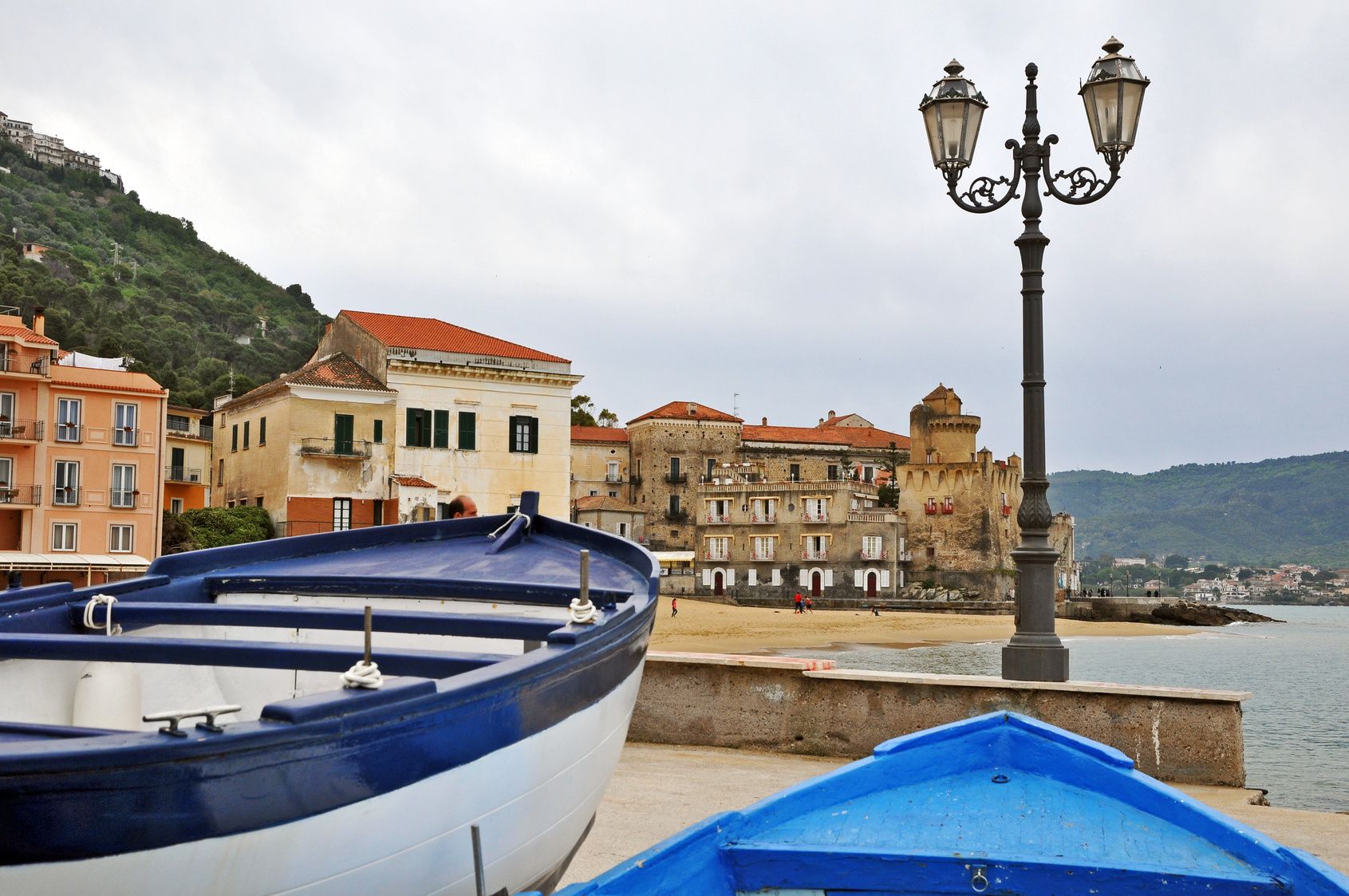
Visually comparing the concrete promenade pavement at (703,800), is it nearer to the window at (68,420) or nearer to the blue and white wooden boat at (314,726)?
the blue and white wooden boat at (314,726)

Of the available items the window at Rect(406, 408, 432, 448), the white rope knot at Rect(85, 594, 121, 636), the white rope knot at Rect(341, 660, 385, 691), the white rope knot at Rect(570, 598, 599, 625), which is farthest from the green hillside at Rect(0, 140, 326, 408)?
the white rope knot at Rect(341, 660, 385, 691)

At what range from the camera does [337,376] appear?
4034 cm

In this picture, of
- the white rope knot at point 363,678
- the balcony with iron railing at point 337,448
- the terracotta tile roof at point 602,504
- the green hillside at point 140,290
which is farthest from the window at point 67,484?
the white rope knot at point 363,678

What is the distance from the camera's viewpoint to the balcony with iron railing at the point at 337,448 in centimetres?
3892

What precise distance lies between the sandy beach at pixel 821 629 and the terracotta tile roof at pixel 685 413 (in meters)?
12.7

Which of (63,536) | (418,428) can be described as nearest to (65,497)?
(63,536)

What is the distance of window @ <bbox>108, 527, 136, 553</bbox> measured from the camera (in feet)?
123

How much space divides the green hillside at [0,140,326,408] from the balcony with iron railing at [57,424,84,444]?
70.9 feet

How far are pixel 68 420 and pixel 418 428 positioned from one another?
11.4 m

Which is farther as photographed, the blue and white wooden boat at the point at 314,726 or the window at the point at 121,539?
the window at the point at 121,539

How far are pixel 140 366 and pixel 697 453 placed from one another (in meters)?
34.9

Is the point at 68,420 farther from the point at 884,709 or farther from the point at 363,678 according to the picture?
the point at 363,678

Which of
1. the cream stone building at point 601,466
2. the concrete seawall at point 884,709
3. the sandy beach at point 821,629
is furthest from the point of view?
the cream stone building at point 601,466

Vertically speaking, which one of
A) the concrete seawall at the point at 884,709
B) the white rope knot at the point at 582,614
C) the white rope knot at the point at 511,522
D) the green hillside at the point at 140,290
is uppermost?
the green hillside at the point at 140,290
